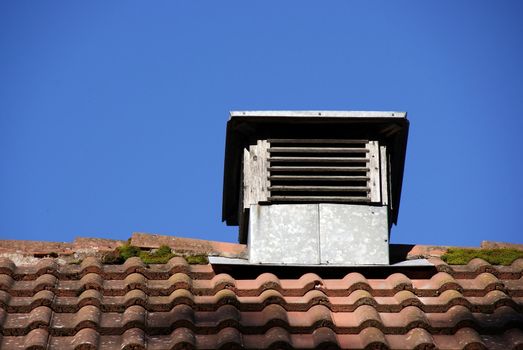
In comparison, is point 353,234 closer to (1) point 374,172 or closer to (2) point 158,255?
(1) point 374,172

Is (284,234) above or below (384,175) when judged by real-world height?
below

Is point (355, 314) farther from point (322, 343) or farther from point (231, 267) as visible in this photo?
point (231, 267)

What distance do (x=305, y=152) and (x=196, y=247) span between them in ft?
3.79

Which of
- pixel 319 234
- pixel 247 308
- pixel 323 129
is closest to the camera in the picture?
pixel 247 308

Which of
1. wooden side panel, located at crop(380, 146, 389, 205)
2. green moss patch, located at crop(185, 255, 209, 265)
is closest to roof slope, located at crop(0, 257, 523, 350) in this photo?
green moss patch, located at crop(185, 255, 209, 265)

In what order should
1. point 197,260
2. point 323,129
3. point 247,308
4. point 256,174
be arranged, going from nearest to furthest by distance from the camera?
point 247,308 → point 197,260 → point 256,174 → point 323,129

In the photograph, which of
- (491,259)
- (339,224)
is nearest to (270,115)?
(339,224)

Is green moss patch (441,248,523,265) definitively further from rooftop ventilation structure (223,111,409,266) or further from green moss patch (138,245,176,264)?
green moss patch (138,245,176,264)

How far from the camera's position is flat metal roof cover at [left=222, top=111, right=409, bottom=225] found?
7.55m

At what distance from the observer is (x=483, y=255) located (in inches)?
284

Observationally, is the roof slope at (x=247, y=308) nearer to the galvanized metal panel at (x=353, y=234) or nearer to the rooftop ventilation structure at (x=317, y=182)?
the galvanized metal panel at (x=353, y=234)

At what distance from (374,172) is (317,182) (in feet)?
1.43

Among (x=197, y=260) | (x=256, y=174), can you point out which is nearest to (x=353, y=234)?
(x=256, y=174)

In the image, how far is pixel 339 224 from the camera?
23.8 feet
